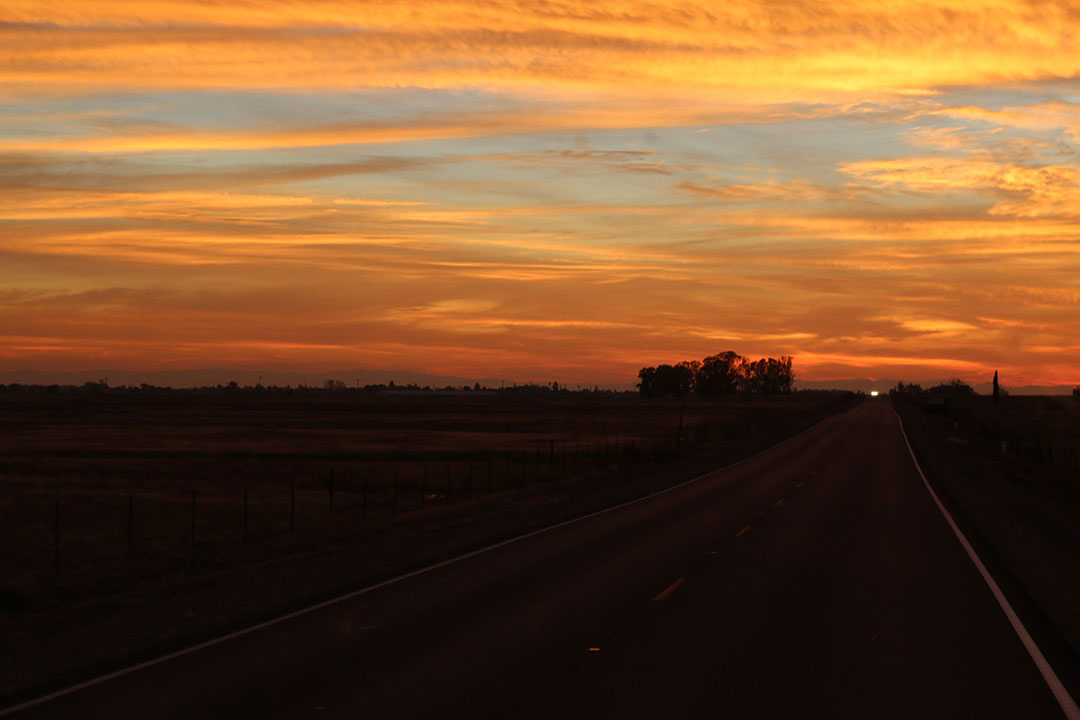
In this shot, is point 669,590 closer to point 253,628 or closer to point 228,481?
point 253,628

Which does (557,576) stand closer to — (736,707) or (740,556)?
(740,556)

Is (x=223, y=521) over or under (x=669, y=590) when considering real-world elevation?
under

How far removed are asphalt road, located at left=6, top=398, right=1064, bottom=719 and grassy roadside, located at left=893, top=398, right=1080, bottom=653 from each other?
0.94 meters

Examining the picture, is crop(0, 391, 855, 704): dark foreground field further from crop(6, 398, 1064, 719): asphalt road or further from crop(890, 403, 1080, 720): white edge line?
crop(890, 403, 1080, 720): white edge line

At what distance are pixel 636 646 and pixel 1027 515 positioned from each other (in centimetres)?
2064

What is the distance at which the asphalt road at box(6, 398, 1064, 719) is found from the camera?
356 inches

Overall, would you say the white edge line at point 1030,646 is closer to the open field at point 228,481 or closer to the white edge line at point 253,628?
the white edge line at point 253,628

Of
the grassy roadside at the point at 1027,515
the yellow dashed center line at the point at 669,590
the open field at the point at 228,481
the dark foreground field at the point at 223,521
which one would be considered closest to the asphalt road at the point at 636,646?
the yellow dashed center line at the point at 669,590

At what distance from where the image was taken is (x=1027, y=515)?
28.1 metres

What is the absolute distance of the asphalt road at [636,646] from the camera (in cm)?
905

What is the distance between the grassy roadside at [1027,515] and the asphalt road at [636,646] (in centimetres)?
→ 94

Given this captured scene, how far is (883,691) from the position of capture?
9516 millimetres

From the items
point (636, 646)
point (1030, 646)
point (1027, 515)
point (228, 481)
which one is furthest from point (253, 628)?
point (228, 481)

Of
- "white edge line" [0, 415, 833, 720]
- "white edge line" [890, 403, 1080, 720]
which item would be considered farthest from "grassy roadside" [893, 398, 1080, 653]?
"white edge line" [0, 415, 833, 720]
